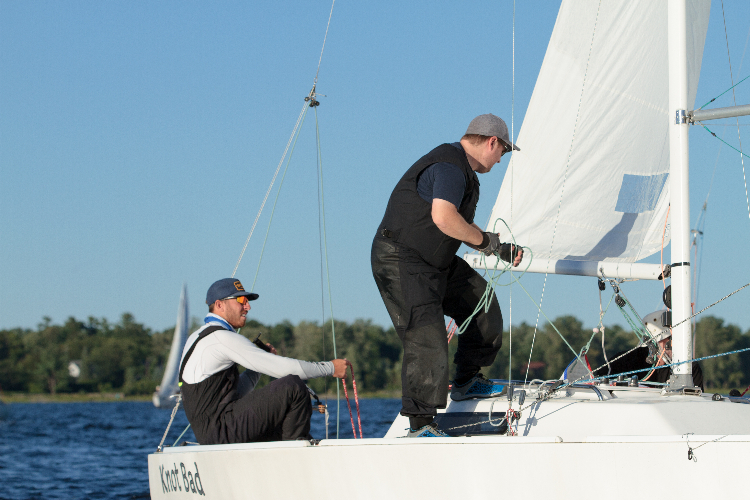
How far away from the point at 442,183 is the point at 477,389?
117 cm

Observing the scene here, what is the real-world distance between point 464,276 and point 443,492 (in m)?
1.35

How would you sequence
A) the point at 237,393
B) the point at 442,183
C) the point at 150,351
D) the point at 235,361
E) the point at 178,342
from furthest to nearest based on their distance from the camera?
the point at 150,351 < the point at 178,342 < the point at 237,393 < the point at 235,361 < the point at 442,183

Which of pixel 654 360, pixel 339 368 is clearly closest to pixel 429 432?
pixel 339 368

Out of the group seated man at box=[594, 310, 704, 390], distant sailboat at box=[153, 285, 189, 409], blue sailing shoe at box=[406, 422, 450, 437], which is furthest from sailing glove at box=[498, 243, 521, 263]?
distant sailboat at box=[153, 285, 189, 409]

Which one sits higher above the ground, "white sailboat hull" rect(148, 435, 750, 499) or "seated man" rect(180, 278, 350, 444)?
"seated man" rect(180, 278, 350, 444)

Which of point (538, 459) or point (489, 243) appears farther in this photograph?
point (489, 243)

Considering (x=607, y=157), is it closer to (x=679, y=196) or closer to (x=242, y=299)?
(x=679, y=196)

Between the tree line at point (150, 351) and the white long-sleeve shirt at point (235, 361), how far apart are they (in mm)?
47950

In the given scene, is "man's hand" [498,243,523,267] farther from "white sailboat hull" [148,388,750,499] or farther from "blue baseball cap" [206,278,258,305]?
"blue baseball cap" [206,278,258,305]

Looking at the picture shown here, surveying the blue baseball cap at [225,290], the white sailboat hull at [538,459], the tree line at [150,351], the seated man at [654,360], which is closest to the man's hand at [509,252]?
the white sailboat hull at [538,459]

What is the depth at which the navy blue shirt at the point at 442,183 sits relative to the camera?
3.68 m

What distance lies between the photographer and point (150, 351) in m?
81.4

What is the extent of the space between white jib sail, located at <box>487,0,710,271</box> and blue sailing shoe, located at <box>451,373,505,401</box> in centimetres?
195

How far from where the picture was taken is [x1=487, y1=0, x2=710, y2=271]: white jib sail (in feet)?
19.6
